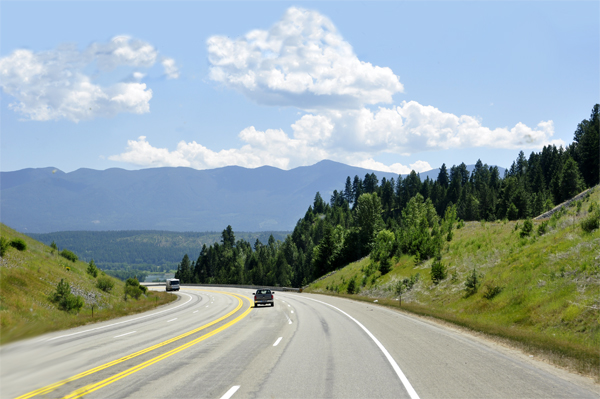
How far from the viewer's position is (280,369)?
10211 millimetres

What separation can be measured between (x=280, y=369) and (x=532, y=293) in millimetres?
17910

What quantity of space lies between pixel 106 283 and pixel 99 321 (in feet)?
51.0

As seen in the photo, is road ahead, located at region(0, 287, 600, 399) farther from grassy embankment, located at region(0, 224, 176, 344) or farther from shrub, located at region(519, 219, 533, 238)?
shrub, located at region(519, 219, 533, 238)

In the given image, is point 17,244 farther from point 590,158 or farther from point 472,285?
point 590,158

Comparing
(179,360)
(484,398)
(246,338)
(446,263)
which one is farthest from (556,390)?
(446,263)

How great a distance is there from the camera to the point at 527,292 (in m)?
22.7

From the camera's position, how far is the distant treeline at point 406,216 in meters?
75.0

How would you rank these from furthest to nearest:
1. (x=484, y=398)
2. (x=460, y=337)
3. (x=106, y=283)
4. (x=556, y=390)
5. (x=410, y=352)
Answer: (x=106, y=283), (x=460, y=337), (x=410, y=352), (x=556, y=390), (x=484, y=398)

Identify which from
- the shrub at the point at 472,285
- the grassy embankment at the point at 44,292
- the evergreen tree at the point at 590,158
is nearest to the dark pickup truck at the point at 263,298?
the grassy embankment at the point at 44,292

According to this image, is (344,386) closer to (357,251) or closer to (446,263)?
(446,263)

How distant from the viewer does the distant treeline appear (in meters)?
75.0

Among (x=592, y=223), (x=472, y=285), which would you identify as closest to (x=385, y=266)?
(x=472, y=285)

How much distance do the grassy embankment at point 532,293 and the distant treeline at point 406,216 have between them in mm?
6977

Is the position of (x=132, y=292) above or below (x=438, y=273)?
below
